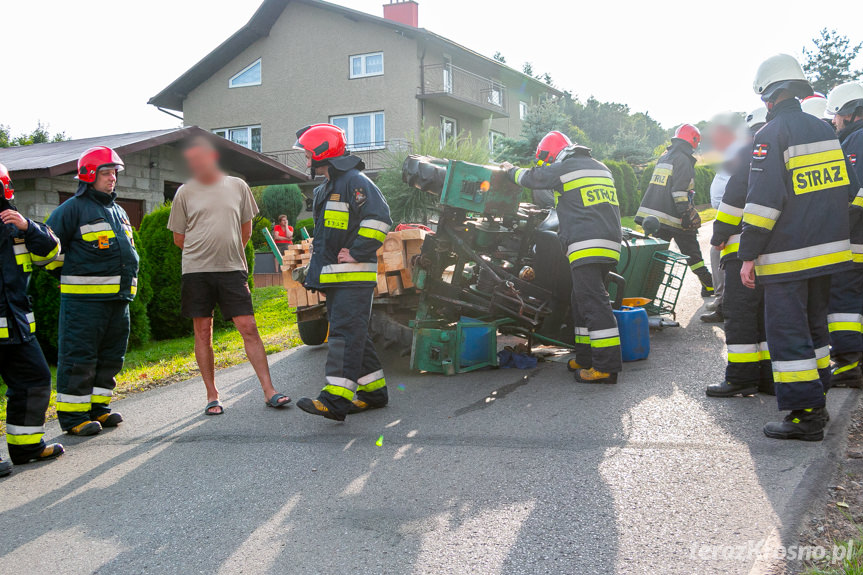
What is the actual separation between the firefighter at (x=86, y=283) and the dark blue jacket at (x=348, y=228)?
1571mm

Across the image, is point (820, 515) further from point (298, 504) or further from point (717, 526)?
point (298, 504)

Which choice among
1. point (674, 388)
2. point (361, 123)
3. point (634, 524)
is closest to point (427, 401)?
point (674, 388)

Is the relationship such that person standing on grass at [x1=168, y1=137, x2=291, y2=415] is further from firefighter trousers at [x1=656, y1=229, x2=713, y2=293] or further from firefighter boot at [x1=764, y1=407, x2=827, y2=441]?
firefighter trousers at [x1=656, y1=229, x2=713, y2=293]

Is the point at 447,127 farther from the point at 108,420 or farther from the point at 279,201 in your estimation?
→ the point at 108,420

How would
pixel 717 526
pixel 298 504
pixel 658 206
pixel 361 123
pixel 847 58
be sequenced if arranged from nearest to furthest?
1. pixel 717 526
2. pixel 298 504
3. pixel 658 206
4. pixel 361 123
5. pixel 847 58

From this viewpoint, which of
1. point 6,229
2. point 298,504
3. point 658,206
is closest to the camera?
point 298,504

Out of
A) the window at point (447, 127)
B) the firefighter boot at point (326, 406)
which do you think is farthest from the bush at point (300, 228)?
the firefighter boot at point (326, 406)

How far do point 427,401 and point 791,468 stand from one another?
2.61 m

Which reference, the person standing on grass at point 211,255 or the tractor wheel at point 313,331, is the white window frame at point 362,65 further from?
the person standing on grass at point 211,255

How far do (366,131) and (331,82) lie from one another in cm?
251

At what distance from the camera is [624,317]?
19.4 feet

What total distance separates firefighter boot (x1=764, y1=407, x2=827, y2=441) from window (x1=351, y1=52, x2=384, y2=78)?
24359 mm

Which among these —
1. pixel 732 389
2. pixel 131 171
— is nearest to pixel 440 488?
pixel 732 389

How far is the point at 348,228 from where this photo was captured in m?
4.90
